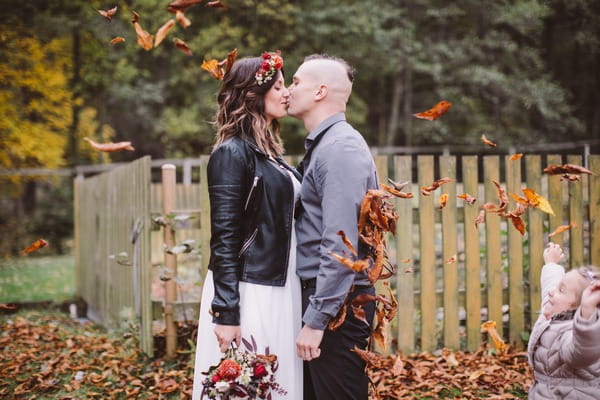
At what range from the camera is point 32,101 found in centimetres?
1390

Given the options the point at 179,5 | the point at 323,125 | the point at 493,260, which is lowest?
the point at 493,260

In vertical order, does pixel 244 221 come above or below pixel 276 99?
below

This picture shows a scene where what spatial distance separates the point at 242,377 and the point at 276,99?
1.32 meters

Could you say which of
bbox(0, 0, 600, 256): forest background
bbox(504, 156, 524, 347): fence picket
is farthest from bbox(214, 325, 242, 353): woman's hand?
bbox(0, 0, 600, 256): forest background

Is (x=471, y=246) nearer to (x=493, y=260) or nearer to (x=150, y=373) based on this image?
(x=493, y=260)

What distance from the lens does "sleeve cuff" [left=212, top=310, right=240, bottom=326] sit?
227 centimetres

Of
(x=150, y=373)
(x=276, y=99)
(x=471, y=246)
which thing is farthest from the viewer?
(x=471, y=246)

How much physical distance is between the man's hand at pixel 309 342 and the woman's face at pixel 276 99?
1.08 meters

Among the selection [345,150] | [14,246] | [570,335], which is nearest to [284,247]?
[345,150]

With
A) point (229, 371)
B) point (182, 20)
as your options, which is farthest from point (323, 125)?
point (229, 371)

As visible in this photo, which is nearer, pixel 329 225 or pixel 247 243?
pixel 329 225

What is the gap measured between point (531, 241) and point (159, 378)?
11.2 ft

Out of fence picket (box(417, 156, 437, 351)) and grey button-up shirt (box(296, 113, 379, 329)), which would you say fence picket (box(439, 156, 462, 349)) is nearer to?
fence picket (box(417, 156, 437, 351))

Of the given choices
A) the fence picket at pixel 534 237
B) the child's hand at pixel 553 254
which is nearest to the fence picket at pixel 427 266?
the fence picket at pixel 534 237
